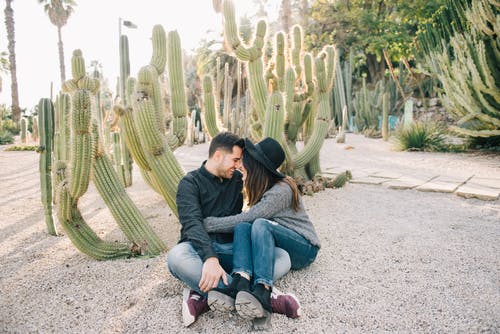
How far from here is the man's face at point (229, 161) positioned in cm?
243

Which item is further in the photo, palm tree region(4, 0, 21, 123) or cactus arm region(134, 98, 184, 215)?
palm tree region(4, 0, 21, 123)

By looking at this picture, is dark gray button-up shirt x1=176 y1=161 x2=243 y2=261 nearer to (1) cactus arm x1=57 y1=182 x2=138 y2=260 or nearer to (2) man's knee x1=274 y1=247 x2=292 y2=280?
(2) man's knee x1=274 y1=247 x2=292 y2=280

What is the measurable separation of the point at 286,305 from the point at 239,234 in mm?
466

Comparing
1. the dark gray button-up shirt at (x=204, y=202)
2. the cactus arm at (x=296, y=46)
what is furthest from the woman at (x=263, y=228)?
the cactus arm at (x=296, y=46)

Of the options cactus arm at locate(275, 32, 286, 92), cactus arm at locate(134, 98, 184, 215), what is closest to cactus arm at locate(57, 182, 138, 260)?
cactus arm at locate(134, 98, 184, 215)

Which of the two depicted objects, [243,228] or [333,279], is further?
[333,279]

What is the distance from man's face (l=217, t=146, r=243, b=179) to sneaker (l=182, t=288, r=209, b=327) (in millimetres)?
767

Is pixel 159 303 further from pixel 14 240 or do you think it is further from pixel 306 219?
pixel 14 240

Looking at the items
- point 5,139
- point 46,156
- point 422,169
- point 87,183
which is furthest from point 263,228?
point 5,139

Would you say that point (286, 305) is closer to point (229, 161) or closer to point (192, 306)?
point (192, 306)

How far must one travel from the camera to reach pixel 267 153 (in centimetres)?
244

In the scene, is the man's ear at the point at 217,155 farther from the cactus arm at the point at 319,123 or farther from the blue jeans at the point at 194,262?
the cactus arm at the point at 319,123

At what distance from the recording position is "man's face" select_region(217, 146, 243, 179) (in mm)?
2432

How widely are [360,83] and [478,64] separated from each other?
9.79 m
